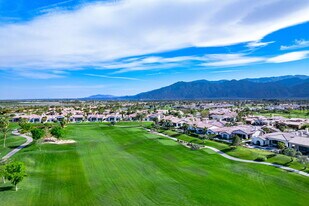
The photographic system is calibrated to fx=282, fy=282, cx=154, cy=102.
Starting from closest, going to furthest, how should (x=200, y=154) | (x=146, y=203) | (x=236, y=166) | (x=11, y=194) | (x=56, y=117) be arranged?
(x=146, y=203) → (x=11, y=194) → (x=236, y=166) → (x=200, y=154) → (x=56, y=117)

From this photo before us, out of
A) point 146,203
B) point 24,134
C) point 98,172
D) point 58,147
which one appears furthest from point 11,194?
point 24,134

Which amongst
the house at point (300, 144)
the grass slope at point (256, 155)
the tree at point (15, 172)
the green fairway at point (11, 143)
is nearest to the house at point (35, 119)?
the green fairway at point (11, 143)

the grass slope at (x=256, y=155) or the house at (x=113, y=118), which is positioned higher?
the house at (x=113, y=118)

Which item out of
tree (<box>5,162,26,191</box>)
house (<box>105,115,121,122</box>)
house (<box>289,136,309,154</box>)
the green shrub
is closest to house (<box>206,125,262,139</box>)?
house (<box>289,136,309,154</box>)

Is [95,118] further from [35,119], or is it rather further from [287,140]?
[287,140]

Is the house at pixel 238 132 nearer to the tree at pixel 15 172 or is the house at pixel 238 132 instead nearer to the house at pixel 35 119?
the tree at pixel 15 172

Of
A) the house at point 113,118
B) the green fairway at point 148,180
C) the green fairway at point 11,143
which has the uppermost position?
the house at point 113,118

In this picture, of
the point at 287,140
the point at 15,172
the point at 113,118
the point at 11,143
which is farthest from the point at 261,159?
the point at 113,118

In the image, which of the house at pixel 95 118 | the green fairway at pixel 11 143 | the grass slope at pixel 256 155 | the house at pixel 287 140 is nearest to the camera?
the grass slope at pixel 256 155

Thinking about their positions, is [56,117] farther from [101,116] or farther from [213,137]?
[213,137]
